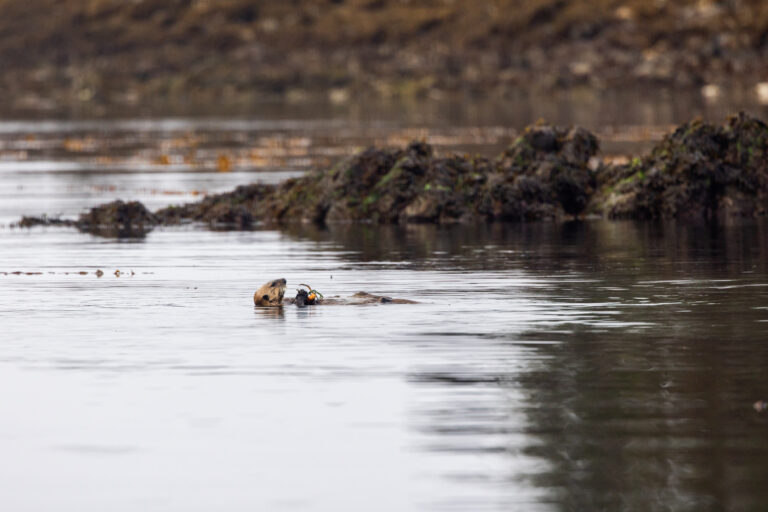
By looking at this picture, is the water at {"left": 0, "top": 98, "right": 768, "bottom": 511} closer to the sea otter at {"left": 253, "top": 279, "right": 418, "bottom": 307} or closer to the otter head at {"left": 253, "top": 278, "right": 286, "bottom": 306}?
the sea otter at {"left": 253, "top": 279, "right": 418, "bottom": 307}

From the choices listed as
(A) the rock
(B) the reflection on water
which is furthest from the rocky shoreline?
(B) the reflection on water

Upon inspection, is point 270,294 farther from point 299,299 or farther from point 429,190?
point 429,190

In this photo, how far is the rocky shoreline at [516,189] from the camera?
40.2m

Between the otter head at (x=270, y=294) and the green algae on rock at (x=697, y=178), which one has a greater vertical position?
the green algae on rock at (x=697, y=178)

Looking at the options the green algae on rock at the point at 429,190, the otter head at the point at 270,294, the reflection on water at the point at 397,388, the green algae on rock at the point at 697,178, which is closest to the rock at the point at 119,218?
the green algae on rock at the point at 429,190

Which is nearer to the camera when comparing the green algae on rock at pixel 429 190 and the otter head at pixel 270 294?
the otter head at pixel 270 294

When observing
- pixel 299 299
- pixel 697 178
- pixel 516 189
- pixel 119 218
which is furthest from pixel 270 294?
pixel 697 178

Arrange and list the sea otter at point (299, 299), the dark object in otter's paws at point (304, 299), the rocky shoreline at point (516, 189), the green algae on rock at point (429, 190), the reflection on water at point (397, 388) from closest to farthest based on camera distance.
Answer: the reflection on water at point (397, 388)
the dark object in otter's paws at point (304, 299)
the sea otter at point (299, 299)
the rocky shoreline at point (516, 189)
the green algae on rock at point (429, 190)

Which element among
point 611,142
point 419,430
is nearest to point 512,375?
point 419,430

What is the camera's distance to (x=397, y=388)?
661 inches

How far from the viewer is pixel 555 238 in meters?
34.6

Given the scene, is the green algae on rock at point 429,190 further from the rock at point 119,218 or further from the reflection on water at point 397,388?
the reflection on water at point 397,388

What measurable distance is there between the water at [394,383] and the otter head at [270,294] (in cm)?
30

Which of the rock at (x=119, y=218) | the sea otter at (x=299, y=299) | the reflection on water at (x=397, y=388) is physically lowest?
the reflection on water at (x=397, y=388)
